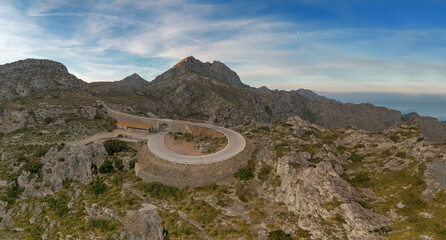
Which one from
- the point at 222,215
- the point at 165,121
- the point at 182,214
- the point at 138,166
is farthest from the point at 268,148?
the point at 165,121

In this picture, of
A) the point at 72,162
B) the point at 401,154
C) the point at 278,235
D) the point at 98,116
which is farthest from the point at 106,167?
the point at 401,154

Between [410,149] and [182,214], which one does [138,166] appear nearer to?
[182,214]

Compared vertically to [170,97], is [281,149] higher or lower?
lower

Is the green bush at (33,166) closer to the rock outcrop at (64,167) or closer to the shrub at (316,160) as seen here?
the rock outcrop at (64,167)

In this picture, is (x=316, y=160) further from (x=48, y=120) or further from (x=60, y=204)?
(x=48, y=120)

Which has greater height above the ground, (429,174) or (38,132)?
(429,174)

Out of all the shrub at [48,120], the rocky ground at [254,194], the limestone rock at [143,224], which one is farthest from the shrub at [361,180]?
the shrub at [48,120]
